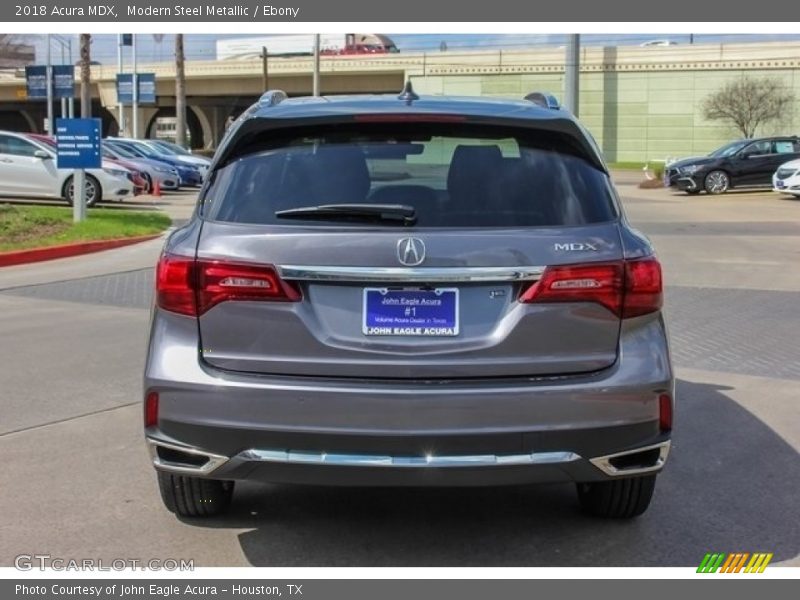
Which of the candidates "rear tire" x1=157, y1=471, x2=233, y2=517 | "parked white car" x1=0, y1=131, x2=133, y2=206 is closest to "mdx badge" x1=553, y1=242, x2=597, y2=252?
"rear tire" x1=157, y1=471, x2=233, y2=517

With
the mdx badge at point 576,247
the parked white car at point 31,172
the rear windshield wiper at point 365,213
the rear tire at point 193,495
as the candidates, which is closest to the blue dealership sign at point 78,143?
the parked white car at point 31,172

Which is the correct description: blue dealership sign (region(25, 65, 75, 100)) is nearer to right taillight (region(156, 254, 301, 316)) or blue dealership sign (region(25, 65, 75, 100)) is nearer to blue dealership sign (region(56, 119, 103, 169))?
blue dealership sign (region(56, 119, 103, 169))

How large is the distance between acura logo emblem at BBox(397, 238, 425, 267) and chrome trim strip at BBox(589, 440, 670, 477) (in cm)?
101

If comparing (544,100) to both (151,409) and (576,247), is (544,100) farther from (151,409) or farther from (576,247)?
(151,409)

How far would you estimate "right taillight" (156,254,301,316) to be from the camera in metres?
3.71

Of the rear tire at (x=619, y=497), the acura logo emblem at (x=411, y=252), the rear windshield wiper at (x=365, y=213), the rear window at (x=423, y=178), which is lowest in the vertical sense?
the rear tire at (x=619, y=497)

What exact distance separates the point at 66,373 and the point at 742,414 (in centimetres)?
473

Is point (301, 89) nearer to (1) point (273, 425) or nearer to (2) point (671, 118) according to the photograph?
(2) point (671, 118)

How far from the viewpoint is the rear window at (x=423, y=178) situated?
3.92 m

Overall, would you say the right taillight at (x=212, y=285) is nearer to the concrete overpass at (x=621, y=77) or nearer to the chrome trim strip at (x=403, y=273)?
the chrome trim strip at (x=403, y=273)

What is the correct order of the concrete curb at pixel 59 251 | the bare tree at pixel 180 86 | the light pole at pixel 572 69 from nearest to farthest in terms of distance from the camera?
the concrete curb at pixel 59 251 < the light pole at pixel 572 69 < the bare tree at pixel 180 86

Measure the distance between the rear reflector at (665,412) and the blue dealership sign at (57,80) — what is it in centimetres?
2966

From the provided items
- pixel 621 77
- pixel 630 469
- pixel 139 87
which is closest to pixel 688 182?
pixel 630 469

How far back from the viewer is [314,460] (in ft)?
12.1
